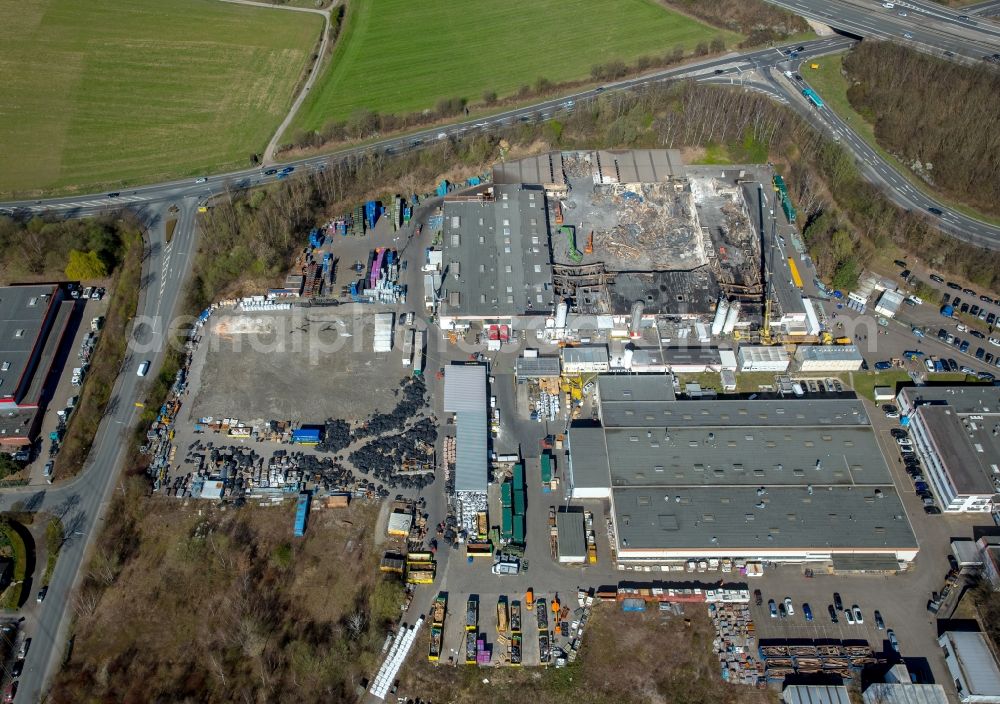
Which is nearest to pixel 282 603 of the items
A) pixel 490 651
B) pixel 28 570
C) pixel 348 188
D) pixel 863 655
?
pixel 490 651

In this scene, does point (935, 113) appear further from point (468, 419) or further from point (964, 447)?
point (468, 419)

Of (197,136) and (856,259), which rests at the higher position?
(197,136)

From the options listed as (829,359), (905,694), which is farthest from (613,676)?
(829,359)

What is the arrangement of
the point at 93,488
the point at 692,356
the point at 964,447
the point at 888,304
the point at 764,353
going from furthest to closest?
the point at 888,304 → the point at 692,356 → the point at 764,353 → the point at 93,488 → the point at 964,447

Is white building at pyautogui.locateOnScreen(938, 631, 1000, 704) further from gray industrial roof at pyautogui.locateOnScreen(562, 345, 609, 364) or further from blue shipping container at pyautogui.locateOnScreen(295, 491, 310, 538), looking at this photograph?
blue shipping container at pyautogui.locateOnScreen(295, 491, 310, 538)

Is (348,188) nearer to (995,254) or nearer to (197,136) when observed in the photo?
(197,136)

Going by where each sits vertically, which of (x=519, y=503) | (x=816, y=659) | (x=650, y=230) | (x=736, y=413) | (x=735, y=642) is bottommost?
(x=816, y=659)
